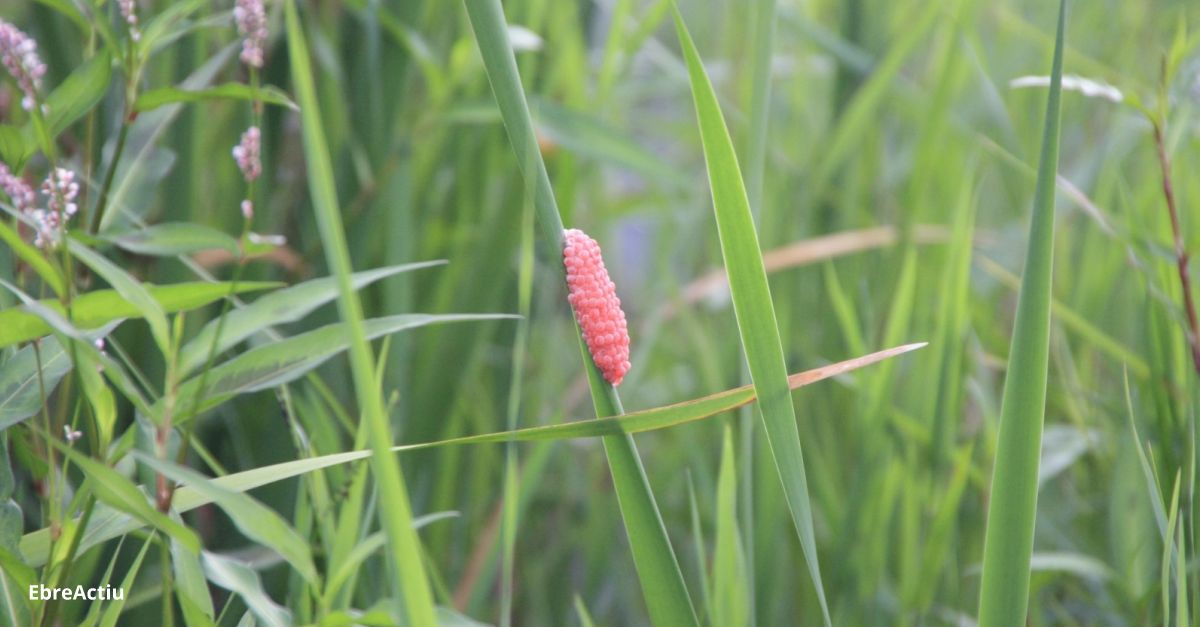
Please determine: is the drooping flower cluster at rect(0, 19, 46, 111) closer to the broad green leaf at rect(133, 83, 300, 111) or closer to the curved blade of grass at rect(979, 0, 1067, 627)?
the broad green leaf at rect(133, 83, 300, 111)

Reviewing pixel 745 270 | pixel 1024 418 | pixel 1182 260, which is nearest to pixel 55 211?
pixel 745 270

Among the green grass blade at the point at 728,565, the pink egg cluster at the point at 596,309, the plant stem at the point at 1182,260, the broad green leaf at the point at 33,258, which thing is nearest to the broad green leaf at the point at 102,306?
the broad green leaf at the point at 33,258

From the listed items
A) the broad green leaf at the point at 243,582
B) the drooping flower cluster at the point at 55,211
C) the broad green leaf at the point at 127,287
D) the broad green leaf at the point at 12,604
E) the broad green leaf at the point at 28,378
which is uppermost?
the drooping flower cluster at the point at 55,211

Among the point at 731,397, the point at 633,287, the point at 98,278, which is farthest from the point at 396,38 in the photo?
the point at 633,287

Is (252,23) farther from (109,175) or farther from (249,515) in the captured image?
(249,515)

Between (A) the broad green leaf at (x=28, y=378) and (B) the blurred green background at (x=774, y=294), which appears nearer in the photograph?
(A) the broad green leaf at (x=28, y=378)

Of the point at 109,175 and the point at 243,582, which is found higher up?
the point at 109,175

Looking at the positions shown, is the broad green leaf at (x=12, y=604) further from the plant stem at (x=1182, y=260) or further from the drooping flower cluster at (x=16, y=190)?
the plant stem at (x=1182, y=260)
